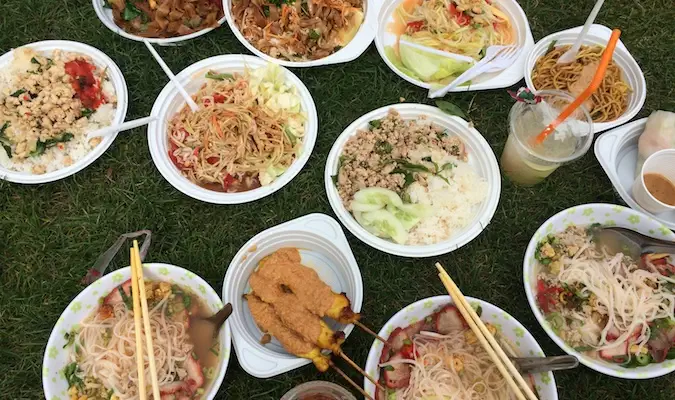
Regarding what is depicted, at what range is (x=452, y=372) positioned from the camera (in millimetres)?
2436

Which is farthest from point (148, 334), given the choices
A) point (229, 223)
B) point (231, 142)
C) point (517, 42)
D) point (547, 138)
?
point (517, 42)

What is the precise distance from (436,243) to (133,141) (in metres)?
2.08

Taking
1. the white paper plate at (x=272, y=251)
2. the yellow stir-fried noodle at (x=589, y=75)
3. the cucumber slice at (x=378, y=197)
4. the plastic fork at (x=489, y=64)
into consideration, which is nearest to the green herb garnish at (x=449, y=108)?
the plastic fork at (x=489, y=64)

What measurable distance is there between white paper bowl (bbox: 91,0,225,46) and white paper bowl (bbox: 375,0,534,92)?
3.70ft

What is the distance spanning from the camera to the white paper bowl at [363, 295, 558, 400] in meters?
2.42

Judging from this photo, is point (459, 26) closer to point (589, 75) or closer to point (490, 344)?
point (589, 75)

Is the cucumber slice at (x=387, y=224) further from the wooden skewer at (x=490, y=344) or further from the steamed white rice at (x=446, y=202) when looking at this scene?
Result: the wooden skewer at (x=490, y=344)

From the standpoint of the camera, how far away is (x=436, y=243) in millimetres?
2898

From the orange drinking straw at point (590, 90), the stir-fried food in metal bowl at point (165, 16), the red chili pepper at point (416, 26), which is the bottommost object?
the stir-fried food in metal bowl at point (165, 16)

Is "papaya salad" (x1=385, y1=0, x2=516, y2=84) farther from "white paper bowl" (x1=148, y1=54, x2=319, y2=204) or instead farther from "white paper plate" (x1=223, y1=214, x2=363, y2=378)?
"white paper plate" (x1=223, y1=214, x2=363, y2=378)

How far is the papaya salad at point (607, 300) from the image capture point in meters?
2.58

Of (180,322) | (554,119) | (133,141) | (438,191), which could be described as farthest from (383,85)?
(180,322)

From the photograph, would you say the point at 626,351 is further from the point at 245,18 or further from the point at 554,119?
the point at 245,18

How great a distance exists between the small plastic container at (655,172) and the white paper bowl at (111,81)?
3257mm
